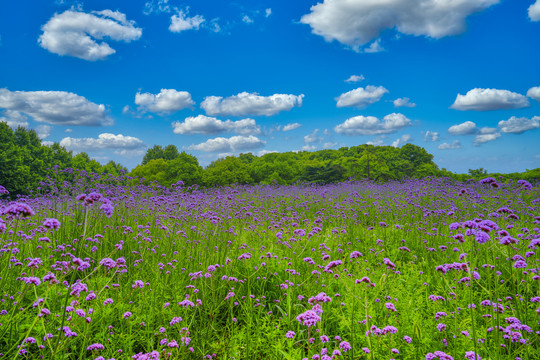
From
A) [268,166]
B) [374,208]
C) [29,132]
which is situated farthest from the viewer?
[268,166]

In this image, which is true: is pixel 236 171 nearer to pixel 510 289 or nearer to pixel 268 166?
pixel 268 166

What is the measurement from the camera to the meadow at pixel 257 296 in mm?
2553

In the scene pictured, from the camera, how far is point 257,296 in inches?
162

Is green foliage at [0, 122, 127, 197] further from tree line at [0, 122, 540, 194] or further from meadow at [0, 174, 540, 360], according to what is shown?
meadow at [0, 174, 540, 360]

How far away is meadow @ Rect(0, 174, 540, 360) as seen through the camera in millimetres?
2553

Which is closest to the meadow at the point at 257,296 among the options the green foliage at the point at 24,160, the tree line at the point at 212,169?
the green foliage at the point at 24,160

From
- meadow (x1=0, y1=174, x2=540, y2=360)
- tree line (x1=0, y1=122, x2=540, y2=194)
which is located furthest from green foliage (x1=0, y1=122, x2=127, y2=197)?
meadow (x1=0, y1=174, x2=540, y2=360)

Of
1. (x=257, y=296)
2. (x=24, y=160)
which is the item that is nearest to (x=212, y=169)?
(x=24, y=160)

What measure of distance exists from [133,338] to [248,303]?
1.26m

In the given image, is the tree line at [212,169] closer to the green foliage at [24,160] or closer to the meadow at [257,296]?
the green foliage at [24,160]

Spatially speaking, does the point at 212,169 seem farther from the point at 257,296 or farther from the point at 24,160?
the point at 257,296

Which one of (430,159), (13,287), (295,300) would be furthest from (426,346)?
(430,159)

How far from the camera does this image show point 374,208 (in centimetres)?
980

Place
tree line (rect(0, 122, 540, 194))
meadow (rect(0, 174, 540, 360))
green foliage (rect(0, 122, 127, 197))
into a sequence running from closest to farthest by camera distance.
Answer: meadow (rect(0, 174, 540, 360)) → green foliage (rect(0, 122, 127, 197)) → tree line (rect(0, 122, 540, 194))
